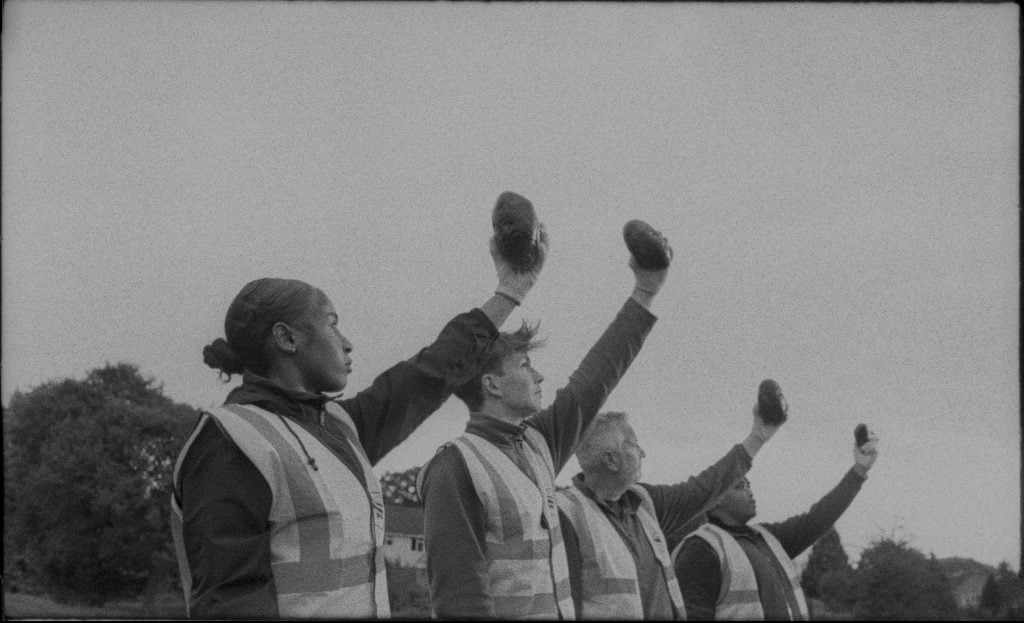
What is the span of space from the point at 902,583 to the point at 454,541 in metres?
3.96

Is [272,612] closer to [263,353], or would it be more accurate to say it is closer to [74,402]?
[263,353]

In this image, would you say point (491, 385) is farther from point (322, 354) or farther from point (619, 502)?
point (322, 354)

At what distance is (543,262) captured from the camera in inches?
142

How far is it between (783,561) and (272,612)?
4.51 meters

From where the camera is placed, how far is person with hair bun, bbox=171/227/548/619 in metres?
2.66

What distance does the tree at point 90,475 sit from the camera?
15.7m

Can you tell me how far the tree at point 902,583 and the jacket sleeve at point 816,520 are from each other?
0.93 feet

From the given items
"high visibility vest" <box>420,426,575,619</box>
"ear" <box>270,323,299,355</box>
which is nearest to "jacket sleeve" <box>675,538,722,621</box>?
"high visibility vest" <box>420,426,575,619</box>

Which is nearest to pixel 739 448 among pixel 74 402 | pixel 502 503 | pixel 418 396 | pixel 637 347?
pixel 637 347

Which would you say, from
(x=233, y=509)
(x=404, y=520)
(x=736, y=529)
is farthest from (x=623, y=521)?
(x=233, y=509)

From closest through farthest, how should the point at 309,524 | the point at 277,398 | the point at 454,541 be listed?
the point at 309,524 < the point at 277,398 < the point at 454,541

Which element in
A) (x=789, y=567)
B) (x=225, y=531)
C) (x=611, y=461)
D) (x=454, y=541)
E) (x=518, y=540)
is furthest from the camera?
(x=789, y=567)

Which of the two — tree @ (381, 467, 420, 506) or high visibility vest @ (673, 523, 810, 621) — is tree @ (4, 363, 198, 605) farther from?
high visibility vest @ (673, 523, 810, 621)

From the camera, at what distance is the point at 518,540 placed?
3887mm
